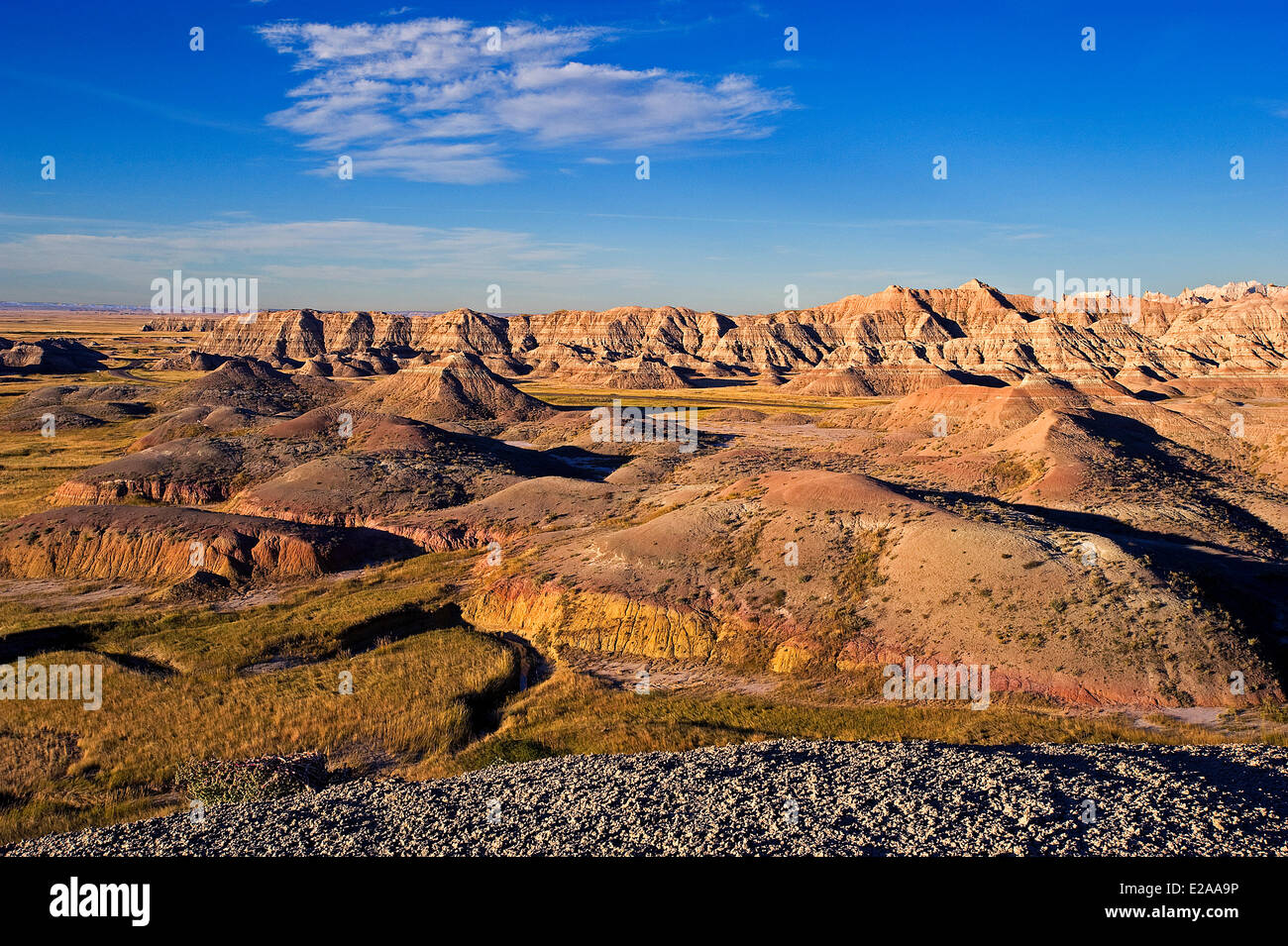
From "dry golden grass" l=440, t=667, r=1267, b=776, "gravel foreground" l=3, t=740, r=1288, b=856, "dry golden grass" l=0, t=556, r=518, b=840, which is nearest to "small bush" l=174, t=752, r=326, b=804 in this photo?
"dry golden grass" l=0, t=556, r=518, b=840

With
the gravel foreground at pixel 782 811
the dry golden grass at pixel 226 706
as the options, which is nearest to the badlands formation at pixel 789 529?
the dry golden grass at pixel 226 706

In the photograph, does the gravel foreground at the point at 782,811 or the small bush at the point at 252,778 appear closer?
the gravel foreground at the point at 782,811

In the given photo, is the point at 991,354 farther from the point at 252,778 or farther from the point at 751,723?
the point at 252,778

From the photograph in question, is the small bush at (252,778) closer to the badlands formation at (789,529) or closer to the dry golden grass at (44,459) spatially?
the badlands formation at (789,529)

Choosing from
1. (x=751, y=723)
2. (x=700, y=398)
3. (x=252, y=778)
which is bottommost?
(x=751, y=723)

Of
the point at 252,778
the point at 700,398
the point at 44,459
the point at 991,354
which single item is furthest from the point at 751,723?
the point at 991,354
